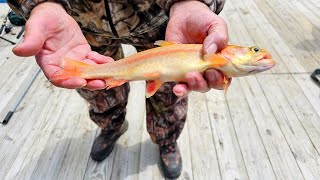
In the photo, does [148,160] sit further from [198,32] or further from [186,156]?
[198,32]

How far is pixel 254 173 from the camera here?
87.4 inches

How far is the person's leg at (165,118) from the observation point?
1.82 metres

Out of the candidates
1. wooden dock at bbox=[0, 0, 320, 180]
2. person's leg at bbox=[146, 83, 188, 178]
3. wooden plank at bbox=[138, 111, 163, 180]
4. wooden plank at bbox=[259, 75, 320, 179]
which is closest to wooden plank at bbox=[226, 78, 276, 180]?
wooden dock at bbox=[0, 0, 320, 180]

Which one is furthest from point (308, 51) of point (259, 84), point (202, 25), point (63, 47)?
point (63, 47)

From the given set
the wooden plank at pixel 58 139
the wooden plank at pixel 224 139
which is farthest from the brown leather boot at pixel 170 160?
the wooden plank at pixel 58 139

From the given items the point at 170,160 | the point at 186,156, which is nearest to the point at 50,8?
the point at 170,160

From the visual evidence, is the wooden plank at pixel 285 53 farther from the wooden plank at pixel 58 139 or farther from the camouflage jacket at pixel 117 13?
the wooden plank at pixel 58 139

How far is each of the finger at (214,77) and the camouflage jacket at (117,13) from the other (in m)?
0.41

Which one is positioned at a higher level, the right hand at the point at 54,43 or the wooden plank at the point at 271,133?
the right hand at the point at 54,43

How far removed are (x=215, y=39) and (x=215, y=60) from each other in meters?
0.08

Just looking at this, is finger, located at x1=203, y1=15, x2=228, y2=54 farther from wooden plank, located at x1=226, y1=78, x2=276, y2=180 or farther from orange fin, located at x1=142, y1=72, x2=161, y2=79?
wooden plank, located at x1=226, y1=78, x2=276, y2=180

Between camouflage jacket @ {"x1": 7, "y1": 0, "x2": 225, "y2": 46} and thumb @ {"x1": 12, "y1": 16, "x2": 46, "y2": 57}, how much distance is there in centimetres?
27

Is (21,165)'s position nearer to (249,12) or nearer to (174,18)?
(174,18)

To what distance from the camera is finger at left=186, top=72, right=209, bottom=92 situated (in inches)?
52.3
